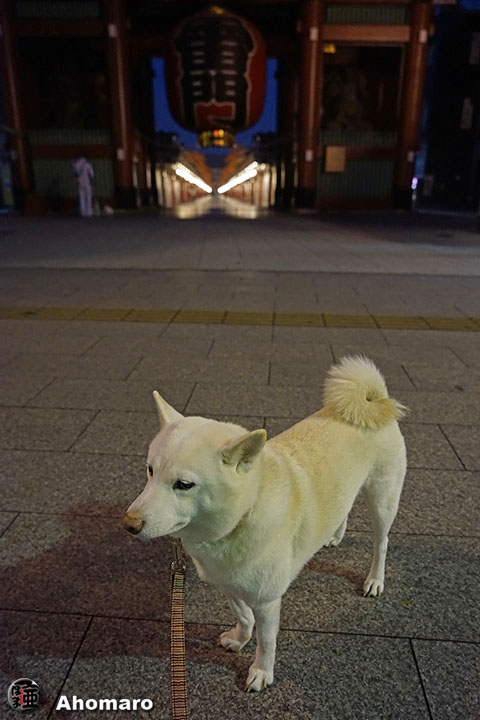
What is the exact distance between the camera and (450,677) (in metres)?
1.79

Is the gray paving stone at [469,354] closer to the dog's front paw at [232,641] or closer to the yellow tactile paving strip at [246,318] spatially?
the yellow tactile paving strip at [246,318]

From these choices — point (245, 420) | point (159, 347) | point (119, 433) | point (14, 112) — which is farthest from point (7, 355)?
point (14, 112)

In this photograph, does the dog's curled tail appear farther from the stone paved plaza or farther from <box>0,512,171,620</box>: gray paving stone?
<box>0,512,171,620</box>: gray paving stone

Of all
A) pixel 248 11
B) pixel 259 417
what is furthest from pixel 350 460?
pixel 248 11

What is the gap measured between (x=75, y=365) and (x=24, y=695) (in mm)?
3247

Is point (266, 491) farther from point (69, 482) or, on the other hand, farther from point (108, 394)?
point (108, 394)

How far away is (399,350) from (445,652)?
3.51 m

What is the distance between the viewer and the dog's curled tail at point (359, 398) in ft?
6.57

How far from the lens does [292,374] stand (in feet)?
14.8

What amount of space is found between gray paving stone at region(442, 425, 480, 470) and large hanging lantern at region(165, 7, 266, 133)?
14.8m

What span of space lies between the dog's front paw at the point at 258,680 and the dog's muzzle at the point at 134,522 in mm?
791

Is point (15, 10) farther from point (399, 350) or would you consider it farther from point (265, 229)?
point (399, 350)

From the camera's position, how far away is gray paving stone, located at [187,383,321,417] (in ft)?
12.4

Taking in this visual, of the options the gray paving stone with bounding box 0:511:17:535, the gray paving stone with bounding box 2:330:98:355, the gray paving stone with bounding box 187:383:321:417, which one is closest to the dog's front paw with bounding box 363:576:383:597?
the gray paving stone with bounding box 187:383:321:417
